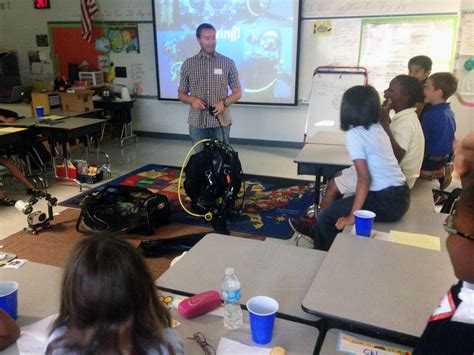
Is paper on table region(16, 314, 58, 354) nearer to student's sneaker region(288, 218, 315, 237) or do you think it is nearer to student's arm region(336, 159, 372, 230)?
student's arm region(336, 159, 372, 230)

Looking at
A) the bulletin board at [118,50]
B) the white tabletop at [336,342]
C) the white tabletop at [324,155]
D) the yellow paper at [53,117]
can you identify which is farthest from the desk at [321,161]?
the bulletin board at [118,50]

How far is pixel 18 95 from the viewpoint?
6.13 metres

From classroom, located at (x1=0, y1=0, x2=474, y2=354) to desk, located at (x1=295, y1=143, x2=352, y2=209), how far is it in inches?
0.6

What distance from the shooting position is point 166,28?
A: 6004 millimetres

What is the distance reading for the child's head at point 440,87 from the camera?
3.03 metres

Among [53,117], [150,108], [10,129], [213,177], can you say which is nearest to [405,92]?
[213,177]

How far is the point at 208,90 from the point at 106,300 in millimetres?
3134

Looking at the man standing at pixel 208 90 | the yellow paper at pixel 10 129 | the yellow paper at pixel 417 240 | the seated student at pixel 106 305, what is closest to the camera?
the seated student at pixel 106 305

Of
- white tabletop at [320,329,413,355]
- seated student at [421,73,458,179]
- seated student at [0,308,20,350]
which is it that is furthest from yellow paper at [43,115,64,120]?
white tabletop at [320,329,413,355]

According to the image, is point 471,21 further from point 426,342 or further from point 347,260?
point 426,342

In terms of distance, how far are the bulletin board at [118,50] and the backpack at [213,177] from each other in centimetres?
336

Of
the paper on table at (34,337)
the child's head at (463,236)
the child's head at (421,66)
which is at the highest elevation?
the child's head at (421,66)

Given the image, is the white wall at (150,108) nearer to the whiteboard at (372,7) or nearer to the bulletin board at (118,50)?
the bulletin board at (118,50)

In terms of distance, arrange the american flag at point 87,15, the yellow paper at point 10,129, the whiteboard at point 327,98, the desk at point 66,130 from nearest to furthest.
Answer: the yellow paper at point 10,129
the desk at point 66,130
the whiteboard at point 327,98
the american flag at point 87,15
